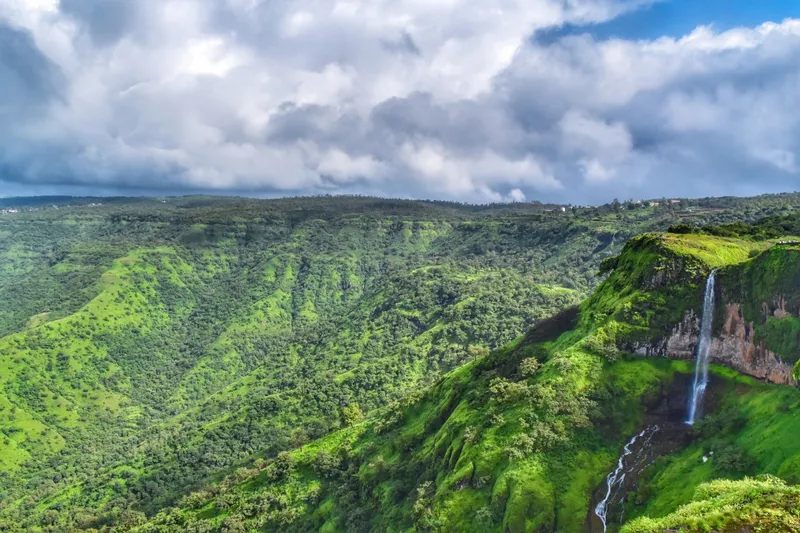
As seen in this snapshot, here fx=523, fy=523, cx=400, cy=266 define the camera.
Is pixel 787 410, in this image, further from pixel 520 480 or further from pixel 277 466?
pixel 277 466

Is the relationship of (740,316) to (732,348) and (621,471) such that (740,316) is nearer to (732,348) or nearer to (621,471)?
(732,348)

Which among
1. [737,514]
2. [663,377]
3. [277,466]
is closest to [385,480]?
[277,466]

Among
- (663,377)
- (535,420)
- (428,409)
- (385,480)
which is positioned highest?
(663,377)

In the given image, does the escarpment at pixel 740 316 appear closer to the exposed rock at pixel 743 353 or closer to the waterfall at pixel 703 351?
the exposed rock at pixel 743 353

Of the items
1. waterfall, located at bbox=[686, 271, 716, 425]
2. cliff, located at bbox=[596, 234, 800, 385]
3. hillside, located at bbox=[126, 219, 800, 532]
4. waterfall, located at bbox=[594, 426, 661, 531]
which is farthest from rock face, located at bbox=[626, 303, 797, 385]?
waterfall, located at bbox=[594, 426, 661, 531]

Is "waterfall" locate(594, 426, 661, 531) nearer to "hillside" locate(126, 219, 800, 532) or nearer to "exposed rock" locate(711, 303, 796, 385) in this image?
"hillside" locate(126, 219, 800, 532)

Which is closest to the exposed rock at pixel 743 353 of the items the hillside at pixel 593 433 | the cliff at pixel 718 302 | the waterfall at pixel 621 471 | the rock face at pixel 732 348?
the rock face at pixel 732 348
